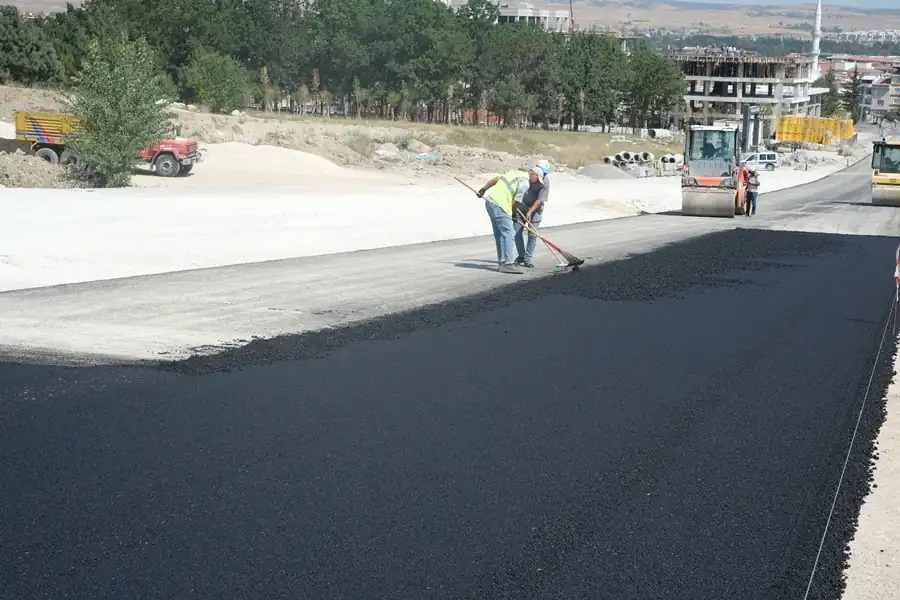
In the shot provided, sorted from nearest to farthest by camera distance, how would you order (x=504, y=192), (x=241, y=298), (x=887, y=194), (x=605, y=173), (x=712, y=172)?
(x=241, y=298) → (x=504, y=192) → (x=712, y=172) → (x=887, y=194) → (x=605, y=173)

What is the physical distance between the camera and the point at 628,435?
362 inches

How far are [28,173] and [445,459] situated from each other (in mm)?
27848

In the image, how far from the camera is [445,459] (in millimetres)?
8312

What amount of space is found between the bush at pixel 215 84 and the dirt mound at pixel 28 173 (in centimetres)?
4557

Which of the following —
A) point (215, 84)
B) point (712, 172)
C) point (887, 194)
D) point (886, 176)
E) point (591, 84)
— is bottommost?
point (887, 194)

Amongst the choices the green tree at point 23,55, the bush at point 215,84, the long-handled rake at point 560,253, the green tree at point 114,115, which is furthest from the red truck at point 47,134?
the bush at point 215,84

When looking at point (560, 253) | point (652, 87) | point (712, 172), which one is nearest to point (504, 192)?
point (560, 253)

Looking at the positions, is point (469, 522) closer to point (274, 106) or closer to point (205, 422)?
point (205, 422)

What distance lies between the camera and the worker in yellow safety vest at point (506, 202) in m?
18.3

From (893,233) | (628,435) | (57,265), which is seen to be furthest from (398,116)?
(628,435)

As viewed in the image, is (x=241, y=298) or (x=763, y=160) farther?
(x=763, y=160)

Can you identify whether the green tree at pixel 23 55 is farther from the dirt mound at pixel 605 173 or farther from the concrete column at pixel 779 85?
the concrete column at pixel 779 85

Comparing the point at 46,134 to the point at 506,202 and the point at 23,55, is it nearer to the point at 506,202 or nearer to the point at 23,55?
the point at 506,202

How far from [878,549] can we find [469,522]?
241 cm
